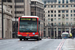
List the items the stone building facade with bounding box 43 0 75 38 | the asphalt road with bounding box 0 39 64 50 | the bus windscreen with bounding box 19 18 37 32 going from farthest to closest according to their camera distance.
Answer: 1. the stone building facade with bounding box 43 0 75 38
2. the bus windscreen with bounding box 19 18 37 32
3. the asphalt road with bounding box 0 39 64 50

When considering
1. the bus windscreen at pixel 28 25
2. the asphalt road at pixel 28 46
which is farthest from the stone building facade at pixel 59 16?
the asphalt road at pixel 28 46

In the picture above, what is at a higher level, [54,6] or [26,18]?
[54,6]

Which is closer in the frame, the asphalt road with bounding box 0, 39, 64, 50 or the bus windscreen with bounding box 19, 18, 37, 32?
the asphalt road with bounding box 0, 39, 64, 50

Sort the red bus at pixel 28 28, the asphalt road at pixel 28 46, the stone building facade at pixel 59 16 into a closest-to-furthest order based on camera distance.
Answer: the asphalt road at pixel 28 46 → the red bus at pixel 28 28 → the stone building facade at pixel 59 16

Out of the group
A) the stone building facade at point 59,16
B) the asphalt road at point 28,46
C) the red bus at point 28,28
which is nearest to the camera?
the asphalt road at point 28,46

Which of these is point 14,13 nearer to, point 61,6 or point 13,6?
point 13,6

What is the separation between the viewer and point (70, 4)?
145 metres

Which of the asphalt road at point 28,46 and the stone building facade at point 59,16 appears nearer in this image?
the asphalt road at point 28,46

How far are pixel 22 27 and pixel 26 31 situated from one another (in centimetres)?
75

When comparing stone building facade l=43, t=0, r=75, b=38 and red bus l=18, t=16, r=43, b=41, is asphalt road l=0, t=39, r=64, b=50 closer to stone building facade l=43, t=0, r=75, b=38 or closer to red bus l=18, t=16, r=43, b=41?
red bus l=18, t=16, r=43, b=41

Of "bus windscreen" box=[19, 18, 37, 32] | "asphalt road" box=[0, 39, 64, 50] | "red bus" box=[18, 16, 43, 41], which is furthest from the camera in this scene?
"bus windscreen" box=[19, 18, 37, 32]

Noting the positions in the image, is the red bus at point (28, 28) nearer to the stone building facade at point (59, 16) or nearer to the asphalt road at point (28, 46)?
the asphalt road at point (28, 46)

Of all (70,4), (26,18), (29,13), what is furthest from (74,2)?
(26,18)

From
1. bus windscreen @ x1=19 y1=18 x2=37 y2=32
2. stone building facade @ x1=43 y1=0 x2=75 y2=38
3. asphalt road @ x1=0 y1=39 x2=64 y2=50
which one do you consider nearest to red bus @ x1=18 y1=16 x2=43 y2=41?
bus windscreen @ x1=19 y1=18 x2=37 y2=32
